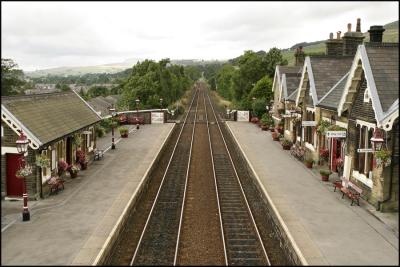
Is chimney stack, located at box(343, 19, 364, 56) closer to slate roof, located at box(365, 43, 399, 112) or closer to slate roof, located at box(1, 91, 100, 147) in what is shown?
slate roof, located at box(365, 43, 399, 112)

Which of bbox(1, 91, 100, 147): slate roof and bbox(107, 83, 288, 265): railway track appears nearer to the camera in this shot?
bbox(107, 83, 288, 265): railway track

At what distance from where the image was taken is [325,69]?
95.0 feet

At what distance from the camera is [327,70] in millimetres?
28906

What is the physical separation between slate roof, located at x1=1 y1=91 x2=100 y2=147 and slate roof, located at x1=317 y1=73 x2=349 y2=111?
1466 cm

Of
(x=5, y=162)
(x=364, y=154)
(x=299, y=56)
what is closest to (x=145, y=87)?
(x=299, y=56)

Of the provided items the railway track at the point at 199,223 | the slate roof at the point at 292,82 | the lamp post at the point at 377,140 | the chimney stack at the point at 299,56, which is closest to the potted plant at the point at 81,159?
the railway track at the point at 199,223

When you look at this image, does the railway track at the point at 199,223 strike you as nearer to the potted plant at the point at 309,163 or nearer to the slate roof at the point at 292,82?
the potted plant at the point at 309,163

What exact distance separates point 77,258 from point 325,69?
22169 millimetres

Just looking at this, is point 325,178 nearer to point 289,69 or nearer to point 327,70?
point 327,70

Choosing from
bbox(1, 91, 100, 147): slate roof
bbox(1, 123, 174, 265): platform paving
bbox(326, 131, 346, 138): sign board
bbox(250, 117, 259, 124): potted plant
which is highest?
bbox(1, 91, 100, 147): slate roof

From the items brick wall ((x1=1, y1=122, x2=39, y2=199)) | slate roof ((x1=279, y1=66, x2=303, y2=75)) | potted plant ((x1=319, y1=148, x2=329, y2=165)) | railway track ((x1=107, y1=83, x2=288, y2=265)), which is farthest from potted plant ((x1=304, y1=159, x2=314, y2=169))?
slate roof ((x1=279, y1=66, x2=303, y2=75))

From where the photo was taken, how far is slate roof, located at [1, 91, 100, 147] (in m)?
19.3

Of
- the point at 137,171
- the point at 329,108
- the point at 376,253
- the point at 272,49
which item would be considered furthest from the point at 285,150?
the point at 272,49

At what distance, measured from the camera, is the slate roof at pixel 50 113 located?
19.3 metres
